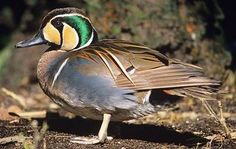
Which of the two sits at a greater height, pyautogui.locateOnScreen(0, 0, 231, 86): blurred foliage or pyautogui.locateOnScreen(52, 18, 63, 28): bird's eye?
pyautogui.locateOnScreen(52, 18, 63, 28): bird's eye

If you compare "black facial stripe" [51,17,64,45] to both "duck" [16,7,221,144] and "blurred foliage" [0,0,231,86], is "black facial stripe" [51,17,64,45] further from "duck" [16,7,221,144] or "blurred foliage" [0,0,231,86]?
"blurred foliage" [0,0,231,86]

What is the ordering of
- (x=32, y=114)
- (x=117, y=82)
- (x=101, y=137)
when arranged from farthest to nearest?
(x=32, y=114) → (x=101, y=137) → (x=117, y=82)

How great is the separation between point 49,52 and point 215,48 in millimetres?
2634

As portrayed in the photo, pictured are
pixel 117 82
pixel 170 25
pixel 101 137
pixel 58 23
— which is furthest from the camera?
pixel 170 25

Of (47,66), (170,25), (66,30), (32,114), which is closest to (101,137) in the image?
(47,66)

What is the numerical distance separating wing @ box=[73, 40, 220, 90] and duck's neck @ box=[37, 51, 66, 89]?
29 centimetres

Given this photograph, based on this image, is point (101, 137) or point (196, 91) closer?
point (196, 91)

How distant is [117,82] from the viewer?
15.2ft

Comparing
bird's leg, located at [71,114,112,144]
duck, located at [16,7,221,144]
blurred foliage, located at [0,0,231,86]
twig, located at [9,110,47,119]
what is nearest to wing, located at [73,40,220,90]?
duck, located at [16,7,221,144]

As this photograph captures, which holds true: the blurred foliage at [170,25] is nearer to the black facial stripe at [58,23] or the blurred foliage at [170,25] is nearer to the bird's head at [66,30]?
the bird's head at [66,30]

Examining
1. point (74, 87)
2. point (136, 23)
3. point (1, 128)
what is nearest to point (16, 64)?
point (136, 23)

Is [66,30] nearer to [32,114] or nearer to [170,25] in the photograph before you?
[32,114]

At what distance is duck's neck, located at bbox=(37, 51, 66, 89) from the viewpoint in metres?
4.99

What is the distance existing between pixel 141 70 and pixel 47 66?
0.77 m
